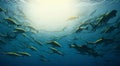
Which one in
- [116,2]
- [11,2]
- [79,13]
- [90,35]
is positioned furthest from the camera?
[90,35]

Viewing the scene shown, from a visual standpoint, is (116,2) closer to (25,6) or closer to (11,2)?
(25,6)

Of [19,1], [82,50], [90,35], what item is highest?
[90,35]

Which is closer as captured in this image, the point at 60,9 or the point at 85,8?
the point at 85,8

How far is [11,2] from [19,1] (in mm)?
1185

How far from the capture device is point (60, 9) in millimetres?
18297

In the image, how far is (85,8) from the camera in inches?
655

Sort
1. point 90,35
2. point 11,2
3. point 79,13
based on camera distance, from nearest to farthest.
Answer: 1. point 11,2
2. point 79,13
3. point 90,35

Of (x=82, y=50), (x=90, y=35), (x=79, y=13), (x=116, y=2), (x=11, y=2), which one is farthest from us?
(x=90, y=35)

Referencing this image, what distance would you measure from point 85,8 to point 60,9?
297 centimetres

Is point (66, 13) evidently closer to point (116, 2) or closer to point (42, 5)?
point (42, 5)

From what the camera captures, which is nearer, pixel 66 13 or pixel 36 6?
pixel 36 6

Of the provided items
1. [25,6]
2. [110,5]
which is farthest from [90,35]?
[25,6]

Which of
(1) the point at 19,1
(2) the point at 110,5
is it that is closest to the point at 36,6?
(1) the point at 19,1

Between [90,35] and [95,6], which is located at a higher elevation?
[90,35]
